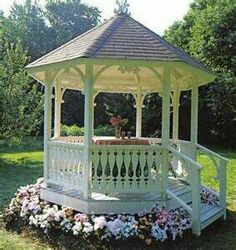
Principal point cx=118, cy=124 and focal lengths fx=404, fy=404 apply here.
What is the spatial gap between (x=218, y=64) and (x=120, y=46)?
54.5 ft

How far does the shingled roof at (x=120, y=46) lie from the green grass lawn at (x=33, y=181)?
10.4 ft

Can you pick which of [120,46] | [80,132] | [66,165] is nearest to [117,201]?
[66,165]

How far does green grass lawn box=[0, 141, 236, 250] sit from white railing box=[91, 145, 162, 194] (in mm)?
1199

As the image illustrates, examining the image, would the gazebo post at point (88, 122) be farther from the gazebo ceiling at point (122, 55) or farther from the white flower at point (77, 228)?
the white flower at point (77, 228)

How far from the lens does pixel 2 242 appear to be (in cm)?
696

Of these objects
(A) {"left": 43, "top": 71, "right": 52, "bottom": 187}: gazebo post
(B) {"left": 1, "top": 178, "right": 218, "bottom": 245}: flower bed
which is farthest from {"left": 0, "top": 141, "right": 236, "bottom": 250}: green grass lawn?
(A) {"left": 43, "top": 71, "right": 52, "bottom": 187}: gazebo post

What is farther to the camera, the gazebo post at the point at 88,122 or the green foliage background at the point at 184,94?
the green foliage background at the point at 184,94

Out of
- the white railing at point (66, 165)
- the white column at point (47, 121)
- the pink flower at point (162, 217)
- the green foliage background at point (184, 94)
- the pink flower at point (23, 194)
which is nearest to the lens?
the pink flower at point (162, 217)

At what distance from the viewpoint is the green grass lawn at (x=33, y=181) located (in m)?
6.81

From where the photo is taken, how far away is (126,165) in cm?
726

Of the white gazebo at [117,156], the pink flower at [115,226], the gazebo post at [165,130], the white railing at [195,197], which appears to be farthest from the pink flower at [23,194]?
the white railing at [195,197]

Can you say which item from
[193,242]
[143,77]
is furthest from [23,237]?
[143,77]

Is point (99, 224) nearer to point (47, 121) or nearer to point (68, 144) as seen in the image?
point (68, 144)

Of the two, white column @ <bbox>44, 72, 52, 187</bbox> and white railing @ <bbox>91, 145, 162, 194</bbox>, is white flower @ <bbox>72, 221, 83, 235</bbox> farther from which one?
white column @ <bbox>44, 72, 52, 187</bbox>
